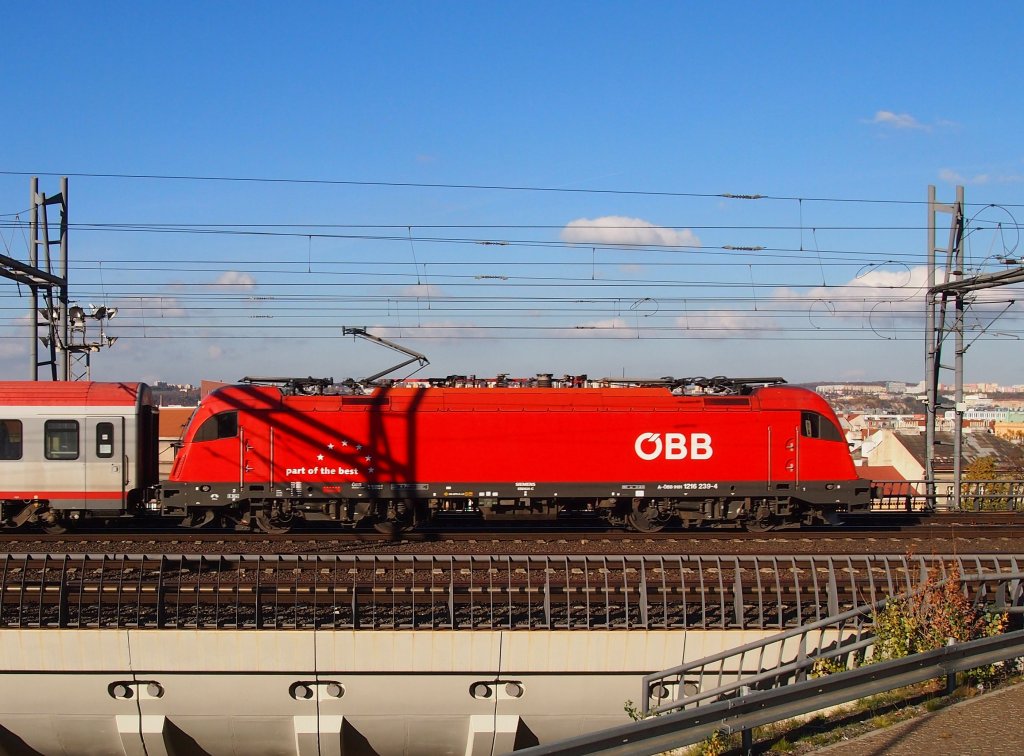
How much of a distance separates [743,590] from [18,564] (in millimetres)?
13165

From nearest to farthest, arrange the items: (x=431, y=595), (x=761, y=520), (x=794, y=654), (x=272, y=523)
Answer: (x=794, y=654) → (x=431, y=595) → (x=272, y=523) → (x=761, y=520)

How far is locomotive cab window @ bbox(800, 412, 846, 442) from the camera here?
2097cm

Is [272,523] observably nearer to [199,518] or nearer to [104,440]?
[199,518]

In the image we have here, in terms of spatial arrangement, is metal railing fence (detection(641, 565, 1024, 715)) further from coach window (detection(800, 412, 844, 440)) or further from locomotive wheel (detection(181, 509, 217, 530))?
locomotive wheel (detection(181, 509, 217, 530))

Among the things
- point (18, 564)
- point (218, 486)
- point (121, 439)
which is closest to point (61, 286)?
point (121, 439)

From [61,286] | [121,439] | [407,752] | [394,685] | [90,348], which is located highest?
[61,286]

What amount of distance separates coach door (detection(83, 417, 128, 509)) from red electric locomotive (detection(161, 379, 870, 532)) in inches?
46.2

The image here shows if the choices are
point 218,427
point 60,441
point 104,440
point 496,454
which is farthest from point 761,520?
point 60,441

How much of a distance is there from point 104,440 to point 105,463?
0.54 metres

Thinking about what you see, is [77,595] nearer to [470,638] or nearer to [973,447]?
[470,638]

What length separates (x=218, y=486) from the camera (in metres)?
20.3

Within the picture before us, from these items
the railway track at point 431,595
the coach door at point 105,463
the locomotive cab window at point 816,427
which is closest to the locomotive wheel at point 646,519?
the locomotive cab window at point 816,427

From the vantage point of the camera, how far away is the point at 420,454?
20.6 m

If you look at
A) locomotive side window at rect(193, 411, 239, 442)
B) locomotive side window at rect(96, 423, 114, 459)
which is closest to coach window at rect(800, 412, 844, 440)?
locomotive side window at rect(193, 411, 239, 442)
